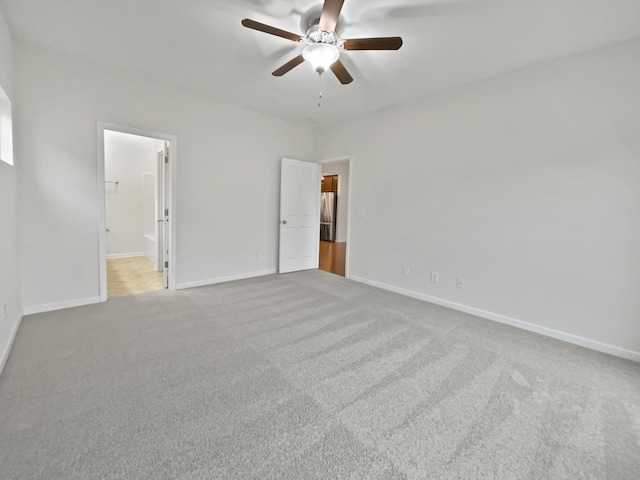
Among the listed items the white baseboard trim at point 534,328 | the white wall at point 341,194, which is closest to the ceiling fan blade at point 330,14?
the white baseboard trim at point 534,328

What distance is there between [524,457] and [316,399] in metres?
1.13

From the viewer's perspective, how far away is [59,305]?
317 cm

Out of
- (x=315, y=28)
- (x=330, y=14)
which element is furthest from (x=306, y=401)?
(x=315, y=28)

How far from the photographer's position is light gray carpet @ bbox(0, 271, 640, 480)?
4.47ft

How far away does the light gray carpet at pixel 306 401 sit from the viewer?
4.47 feet

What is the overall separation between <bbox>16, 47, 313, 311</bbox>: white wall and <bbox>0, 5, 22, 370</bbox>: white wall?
0.22m

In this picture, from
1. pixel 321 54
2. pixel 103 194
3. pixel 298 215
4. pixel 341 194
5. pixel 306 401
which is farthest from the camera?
pixel 341 194

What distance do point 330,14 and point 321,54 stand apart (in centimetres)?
40

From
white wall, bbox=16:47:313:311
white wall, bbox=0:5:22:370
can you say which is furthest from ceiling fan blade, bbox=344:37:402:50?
white wall, bbox=0:5:22:370

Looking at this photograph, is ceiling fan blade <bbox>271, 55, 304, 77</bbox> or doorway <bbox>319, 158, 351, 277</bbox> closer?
ceiling fan blade <bbox>271, 55, 304, 77</bbox>

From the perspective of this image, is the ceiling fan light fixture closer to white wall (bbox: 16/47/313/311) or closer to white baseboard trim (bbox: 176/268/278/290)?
white wall (bbox: 16/47/313/311)

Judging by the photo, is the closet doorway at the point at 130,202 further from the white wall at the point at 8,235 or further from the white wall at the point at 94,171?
the white wall at the point at 8,235

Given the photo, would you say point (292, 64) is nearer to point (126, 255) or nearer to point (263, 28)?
point (263, 28)

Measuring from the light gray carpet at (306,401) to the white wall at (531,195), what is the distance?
1.57ft
